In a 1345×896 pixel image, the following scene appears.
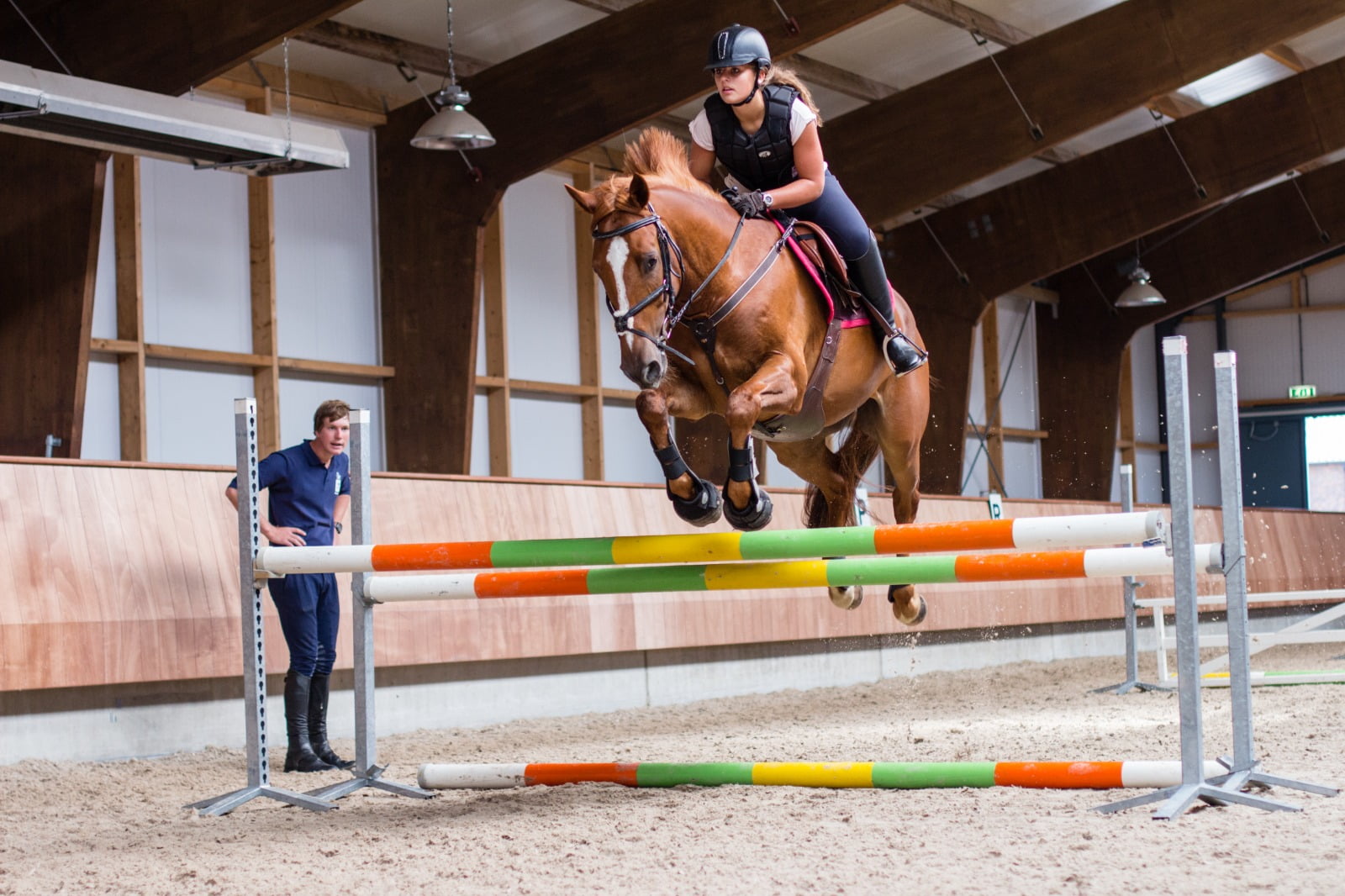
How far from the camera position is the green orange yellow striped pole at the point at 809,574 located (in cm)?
366

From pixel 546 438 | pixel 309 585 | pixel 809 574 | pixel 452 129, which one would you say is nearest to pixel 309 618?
pixel 309 585

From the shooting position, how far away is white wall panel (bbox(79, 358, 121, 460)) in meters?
9.56

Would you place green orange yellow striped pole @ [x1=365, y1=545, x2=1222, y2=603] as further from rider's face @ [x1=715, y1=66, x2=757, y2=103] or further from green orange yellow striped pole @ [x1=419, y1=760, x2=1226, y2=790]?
rider's face @ [x1=715, y1=66, x2=757, y2=103]

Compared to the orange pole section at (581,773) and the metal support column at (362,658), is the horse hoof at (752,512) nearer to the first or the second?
the orange pole section at (581,773)

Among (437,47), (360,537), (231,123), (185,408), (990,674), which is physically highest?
(437,47)

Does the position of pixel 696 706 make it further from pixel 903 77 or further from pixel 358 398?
pixel 903 77

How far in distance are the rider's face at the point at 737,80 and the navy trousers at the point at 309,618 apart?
277 centimetres

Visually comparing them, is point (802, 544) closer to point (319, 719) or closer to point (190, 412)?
point (319, 719)

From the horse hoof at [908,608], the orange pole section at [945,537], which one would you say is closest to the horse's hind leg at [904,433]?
the horse hoof at [908,608]

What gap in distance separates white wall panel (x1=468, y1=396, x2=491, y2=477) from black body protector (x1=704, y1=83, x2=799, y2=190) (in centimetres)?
831

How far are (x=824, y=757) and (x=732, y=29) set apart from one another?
9.81 ft

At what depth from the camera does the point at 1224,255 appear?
1884 cm

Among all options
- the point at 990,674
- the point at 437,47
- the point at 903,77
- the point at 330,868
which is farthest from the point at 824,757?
the point at 903,77

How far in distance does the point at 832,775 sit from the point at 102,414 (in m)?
7.29
